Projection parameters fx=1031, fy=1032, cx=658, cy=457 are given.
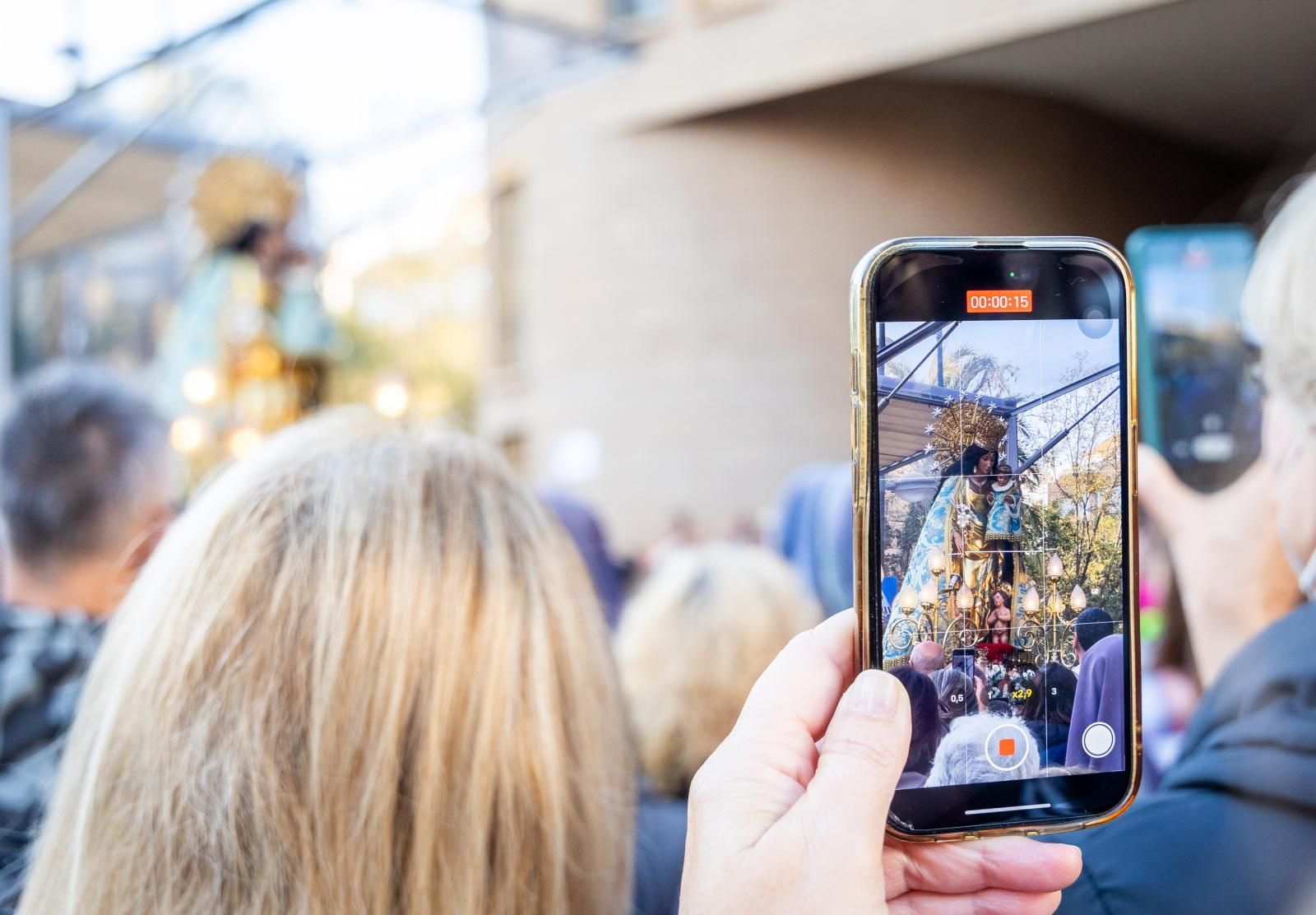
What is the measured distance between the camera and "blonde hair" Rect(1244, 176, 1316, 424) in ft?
3.18

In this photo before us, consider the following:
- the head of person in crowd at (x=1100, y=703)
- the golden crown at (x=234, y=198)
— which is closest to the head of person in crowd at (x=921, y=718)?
the head of person in crowd at (x=1100, y=703)

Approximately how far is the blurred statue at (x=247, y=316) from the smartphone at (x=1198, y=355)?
254 centimetres

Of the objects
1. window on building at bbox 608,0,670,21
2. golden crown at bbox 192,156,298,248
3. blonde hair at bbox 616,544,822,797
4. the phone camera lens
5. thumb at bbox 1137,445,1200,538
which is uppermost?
window on building at bbox 608,0,670,21

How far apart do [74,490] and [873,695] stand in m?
1.91

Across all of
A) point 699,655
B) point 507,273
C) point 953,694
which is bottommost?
point 699,655

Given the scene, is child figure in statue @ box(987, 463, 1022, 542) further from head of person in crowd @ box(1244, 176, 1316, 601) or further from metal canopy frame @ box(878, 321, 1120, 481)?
head of person in crowd @ box(1244, 176, 1316, 601)

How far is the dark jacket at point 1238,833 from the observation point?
92 centimetres

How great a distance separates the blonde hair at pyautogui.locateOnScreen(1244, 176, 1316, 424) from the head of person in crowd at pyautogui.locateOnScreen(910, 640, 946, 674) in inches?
19.8

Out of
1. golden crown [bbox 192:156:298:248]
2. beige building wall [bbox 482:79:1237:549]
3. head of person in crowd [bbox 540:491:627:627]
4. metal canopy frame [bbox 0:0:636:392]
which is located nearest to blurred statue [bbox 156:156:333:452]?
golden crown [bbox 192:156:298:248]

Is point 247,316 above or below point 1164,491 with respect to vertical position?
above

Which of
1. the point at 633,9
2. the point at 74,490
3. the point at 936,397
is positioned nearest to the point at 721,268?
the point at 633,9

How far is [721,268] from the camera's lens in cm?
1002

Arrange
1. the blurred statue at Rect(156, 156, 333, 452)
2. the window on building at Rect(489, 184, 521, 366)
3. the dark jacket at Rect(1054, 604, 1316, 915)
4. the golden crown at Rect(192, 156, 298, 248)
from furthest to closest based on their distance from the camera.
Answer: the window on building at Rect(489, 184, 521, 366) → the golden crown at Rect(192, 156, 298, 248) → the blurred statue at Rect(156, 156, 333, 452) → the dark jacket at Rect(1054, 604, 1316, 915)

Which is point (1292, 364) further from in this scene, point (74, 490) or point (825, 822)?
point (74, 490)
